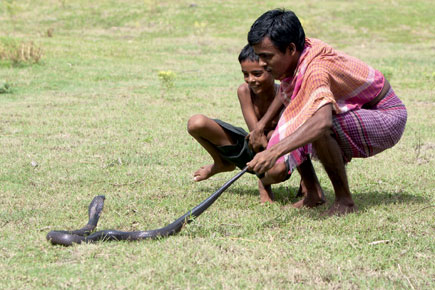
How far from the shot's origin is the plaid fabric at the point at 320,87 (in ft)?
12.4

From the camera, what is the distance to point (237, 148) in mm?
4758

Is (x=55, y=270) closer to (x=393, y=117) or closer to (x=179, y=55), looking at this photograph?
(x=393, y=117)

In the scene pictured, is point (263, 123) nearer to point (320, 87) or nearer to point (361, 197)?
point (320, 87)

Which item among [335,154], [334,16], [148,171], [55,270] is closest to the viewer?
[55,270]

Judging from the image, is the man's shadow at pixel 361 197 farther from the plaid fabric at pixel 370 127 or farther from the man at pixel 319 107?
the plaid fabric at pixel 370 127

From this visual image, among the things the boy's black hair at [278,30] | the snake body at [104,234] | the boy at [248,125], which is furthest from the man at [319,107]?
the snake body at [104,234]

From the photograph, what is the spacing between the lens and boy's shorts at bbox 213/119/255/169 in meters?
4.71

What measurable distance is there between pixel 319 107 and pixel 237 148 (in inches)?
47.6

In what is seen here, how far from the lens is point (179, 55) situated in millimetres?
17906

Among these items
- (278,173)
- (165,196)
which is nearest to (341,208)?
(278,173)

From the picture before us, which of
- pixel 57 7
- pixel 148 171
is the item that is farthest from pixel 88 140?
pixel 57 7

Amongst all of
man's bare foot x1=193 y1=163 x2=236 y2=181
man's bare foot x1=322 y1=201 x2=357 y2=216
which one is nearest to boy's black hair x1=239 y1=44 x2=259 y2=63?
man's bare foot x1=193 y1=163 x2=236 y2=181

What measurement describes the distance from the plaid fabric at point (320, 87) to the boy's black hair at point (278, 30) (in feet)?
0.58

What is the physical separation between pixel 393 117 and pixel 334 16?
83.5 feet
